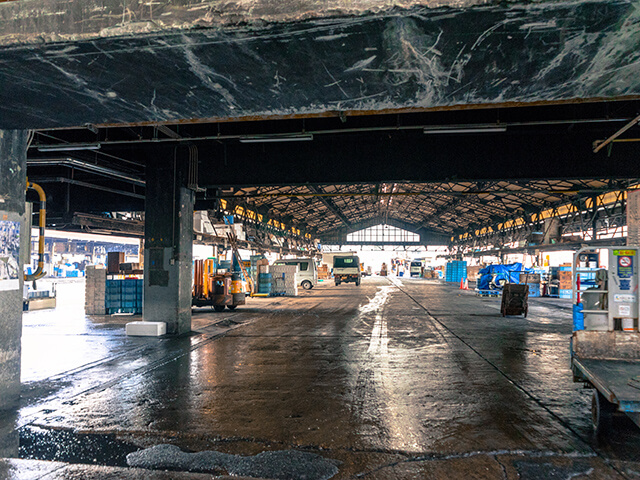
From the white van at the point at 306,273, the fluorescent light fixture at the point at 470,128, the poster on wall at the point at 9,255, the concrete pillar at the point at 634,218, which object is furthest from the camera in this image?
the white van at the point at 306,273

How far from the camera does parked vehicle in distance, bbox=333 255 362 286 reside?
1371 inches

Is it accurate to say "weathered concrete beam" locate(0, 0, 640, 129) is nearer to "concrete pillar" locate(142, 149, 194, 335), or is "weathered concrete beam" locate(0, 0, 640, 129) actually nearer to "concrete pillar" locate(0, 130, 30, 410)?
"concrete pillar" locate(0, 130, 30, 410)

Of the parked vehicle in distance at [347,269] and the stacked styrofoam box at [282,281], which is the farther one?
the parked vehicle in distance at [347,269]

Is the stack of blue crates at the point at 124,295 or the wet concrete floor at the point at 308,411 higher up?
the stack of blue crates at the point at 124,295

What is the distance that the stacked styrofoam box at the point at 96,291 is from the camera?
46.1 feet

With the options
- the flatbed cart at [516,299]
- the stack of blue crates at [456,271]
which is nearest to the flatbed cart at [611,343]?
the flatbed cart at [516,299]

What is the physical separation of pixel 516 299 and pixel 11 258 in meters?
14.2

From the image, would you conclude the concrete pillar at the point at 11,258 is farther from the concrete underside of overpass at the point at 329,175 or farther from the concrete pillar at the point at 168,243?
the concrete pillar at the point at 168,243

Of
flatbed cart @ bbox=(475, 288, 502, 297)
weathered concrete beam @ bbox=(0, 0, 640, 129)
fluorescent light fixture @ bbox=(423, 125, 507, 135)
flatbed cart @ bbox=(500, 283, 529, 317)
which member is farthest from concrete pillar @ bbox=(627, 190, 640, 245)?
flatbed cart @ bbox=(475, 288, 502, 297)

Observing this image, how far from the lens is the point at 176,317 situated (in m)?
9.98

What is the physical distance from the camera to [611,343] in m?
4.91

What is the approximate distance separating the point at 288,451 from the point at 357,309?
1283cm

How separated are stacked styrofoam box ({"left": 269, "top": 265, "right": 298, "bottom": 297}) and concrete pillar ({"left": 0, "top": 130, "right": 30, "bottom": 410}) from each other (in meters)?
18.8

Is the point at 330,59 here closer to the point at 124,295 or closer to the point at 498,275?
the point at 124,295
